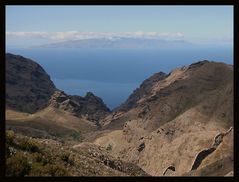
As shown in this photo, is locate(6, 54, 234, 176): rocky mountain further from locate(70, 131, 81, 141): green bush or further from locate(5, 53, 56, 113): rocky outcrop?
locate(5, 53, 56, 113): rocky outcrop

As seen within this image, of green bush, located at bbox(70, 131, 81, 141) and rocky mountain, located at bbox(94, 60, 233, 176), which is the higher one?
rocky mountain, located at bbox(94, 60, 233, 176)

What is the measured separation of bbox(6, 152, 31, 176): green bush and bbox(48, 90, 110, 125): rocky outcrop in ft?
372

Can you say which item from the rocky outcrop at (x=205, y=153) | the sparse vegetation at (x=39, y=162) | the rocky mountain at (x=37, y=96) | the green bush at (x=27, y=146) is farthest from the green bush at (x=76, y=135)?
the green bush at (x=27, y=146)

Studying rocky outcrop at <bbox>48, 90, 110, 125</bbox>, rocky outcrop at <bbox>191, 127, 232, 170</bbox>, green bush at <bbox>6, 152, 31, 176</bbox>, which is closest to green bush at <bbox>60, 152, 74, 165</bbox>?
green bush at <bbox>6, 152, 31, 176</bbox>

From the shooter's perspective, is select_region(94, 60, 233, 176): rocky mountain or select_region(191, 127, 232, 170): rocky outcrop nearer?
select_region(191, 127, 232, 170): rocky outcrop

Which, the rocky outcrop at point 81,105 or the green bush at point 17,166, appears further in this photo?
the rocky outcrop at point 81,105

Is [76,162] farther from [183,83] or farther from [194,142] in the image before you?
[183,83]

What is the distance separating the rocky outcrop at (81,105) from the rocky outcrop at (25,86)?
14.2 ft

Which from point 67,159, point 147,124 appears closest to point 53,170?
point 67,159

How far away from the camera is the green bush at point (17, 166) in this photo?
9141 mm

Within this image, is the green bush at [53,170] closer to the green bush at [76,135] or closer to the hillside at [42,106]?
the hillside at [42,106]

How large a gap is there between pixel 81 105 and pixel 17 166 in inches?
4922

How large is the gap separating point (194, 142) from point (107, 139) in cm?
3196

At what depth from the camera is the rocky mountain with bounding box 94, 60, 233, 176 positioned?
57188 mm
